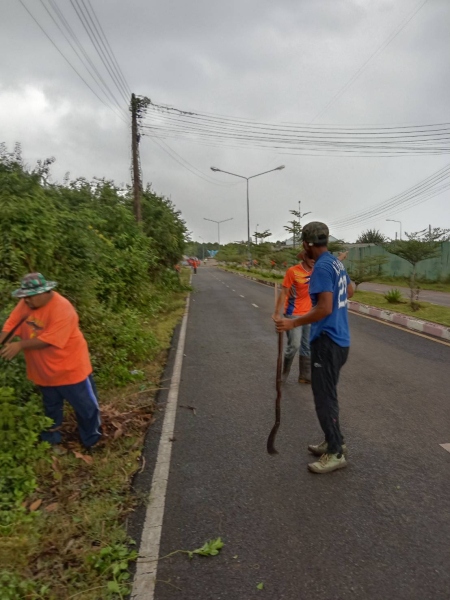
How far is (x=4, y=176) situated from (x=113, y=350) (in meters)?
2.80

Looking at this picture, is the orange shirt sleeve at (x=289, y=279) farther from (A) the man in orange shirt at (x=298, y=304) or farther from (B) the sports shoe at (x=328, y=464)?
(B) the sports shoe at (x=328, y=464)

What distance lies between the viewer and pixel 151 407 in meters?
5.12

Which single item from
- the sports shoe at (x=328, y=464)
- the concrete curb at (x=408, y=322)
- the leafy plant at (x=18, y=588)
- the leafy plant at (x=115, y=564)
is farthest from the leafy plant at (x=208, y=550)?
the concrete curb at (x=408, y=322)

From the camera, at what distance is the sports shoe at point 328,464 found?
354cm

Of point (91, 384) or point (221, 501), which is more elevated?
point (91, 384)

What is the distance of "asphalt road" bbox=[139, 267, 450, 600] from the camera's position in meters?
2.40

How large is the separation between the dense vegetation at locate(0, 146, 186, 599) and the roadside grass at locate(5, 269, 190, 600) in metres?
0.02

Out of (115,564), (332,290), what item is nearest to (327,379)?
(332,290)

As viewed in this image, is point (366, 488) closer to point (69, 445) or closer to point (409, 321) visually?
point (69, 445)

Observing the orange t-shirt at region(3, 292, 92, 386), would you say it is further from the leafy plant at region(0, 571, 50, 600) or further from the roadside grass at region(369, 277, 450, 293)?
the roadside grass at region(369, 277, 450, 293)

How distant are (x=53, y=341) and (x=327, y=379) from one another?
221 cm

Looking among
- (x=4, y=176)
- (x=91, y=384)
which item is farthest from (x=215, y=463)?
(x=4, y=176)

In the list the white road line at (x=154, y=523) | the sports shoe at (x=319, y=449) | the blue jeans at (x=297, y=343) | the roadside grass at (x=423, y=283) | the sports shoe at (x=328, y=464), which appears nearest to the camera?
the white road line at (x=154, y=523)

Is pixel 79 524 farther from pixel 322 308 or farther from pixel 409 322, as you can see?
pixel 409 322
